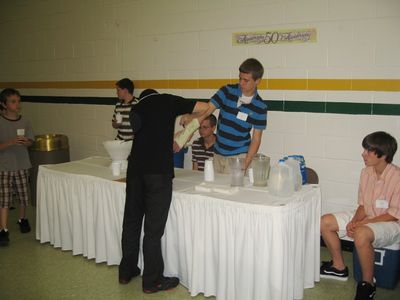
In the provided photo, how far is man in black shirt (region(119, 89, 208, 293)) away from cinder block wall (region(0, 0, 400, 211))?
1.28 metres

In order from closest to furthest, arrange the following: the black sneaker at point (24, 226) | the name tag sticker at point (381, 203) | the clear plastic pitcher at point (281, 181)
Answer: the clear plastic pitcher at point (281, 181), the name tag sticker at point (381, 203), the black sneaker at point (24, 226)

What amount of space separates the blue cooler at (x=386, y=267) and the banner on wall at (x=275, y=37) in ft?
5.87

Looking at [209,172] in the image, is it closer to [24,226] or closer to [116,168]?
[116,168]

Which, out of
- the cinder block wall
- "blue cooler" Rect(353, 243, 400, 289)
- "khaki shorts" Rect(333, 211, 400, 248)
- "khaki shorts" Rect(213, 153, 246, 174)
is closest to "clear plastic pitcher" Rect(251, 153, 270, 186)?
"khaki shorts" Rect(213, 153, 246, 174)

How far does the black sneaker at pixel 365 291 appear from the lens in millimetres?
2812

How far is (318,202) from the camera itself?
2975mm

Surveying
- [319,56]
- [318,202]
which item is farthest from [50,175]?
[319,56]

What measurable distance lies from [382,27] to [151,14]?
2.38 metres

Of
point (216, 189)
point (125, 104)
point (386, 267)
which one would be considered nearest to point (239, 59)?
point (125, 104)

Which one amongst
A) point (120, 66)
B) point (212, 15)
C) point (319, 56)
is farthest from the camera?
point (120, 66)

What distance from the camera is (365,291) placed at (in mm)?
2814

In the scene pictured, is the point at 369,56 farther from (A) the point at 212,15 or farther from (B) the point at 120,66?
(B) the point at 120,66

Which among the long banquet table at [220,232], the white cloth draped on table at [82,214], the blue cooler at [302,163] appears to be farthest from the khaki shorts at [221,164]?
the white cloth draped on table at [82,214]

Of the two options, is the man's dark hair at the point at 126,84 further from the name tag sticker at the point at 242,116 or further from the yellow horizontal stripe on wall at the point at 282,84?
the name tag sticker at the point at 242,116
